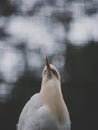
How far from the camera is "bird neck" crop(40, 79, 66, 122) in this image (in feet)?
6.02

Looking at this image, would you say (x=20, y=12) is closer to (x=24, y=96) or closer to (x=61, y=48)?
(x=61, y=48)

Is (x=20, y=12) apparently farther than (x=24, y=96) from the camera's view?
Yes

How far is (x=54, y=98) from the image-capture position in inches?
75.0

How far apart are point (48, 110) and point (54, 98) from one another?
3.0 inches

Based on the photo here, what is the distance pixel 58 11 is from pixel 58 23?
6 centimetres

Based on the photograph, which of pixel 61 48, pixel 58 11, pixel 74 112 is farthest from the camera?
pixel 58 11

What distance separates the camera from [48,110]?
184cm

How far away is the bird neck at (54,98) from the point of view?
183 centimetres

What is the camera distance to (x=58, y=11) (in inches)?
110

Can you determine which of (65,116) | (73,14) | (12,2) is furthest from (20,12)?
(65,116)

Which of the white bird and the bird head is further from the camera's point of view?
the bird head

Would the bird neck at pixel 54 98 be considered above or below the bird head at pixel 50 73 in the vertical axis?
below

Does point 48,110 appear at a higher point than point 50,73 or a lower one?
lower

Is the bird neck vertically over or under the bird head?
under
